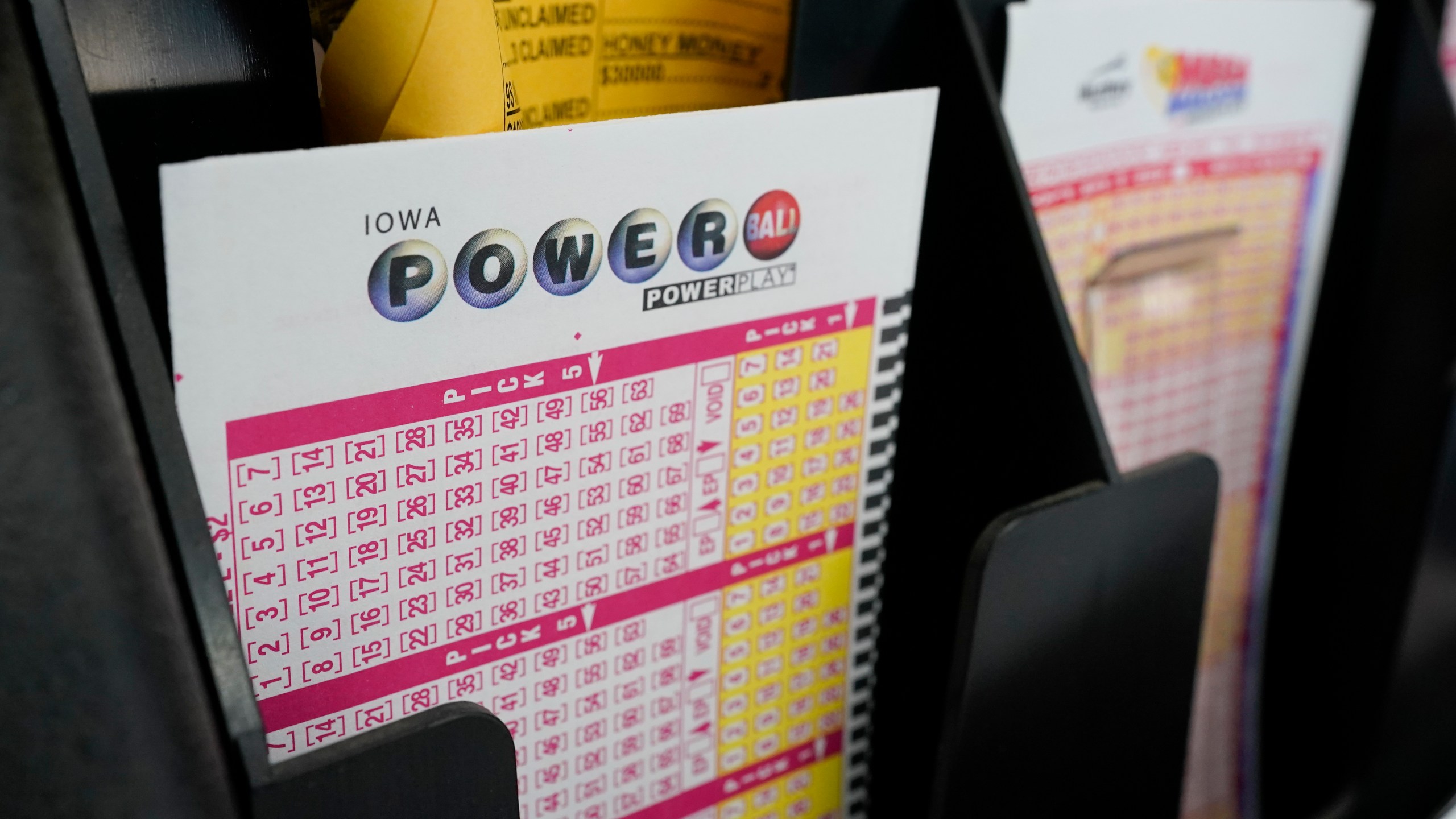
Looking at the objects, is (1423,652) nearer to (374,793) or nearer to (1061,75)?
(1061,75)

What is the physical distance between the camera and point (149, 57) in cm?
35

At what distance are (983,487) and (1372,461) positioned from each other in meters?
0.42

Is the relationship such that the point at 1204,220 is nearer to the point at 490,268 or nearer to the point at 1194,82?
the point at 1194,82

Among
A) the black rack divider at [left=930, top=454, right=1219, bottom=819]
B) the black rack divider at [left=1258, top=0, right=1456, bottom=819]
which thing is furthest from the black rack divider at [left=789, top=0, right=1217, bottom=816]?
the black rack divider at [left=1258, top=0, right=1456, bottom=819]

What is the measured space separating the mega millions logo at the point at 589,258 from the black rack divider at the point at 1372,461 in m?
0.51

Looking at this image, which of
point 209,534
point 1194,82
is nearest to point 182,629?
point 209,534

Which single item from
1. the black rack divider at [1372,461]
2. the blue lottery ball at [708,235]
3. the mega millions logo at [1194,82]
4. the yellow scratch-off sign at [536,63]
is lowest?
the black rack divider at [1372,461]

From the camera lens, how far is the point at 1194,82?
0.65m

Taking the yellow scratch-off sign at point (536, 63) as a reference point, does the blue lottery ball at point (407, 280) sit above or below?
below

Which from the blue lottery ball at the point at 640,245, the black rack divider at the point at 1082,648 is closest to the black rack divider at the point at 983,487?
the black rack divider at the point at 1082,648

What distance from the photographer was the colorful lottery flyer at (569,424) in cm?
34

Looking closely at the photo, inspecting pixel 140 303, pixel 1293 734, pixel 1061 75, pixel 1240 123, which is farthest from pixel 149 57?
pixel 1293 734

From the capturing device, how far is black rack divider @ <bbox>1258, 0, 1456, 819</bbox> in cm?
75

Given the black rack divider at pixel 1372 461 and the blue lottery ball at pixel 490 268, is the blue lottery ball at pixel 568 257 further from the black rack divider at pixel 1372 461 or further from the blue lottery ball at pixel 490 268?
the black rack divider at pixel 1372 461
